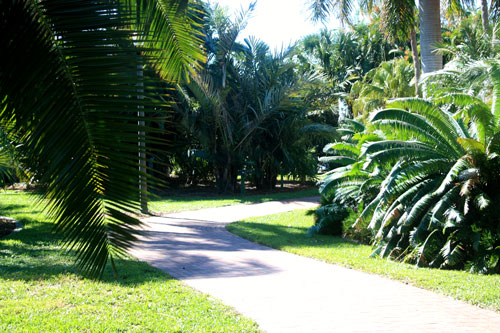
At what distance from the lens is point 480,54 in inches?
536

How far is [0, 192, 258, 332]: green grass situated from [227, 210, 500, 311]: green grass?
9.62 ft

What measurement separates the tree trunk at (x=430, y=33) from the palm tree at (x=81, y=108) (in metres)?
10.3

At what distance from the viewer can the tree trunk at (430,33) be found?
11.7m

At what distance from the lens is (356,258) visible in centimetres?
850

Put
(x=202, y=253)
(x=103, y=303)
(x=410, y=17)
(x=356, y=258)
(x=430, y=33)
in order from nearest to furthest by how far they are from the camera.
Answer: (x=103, y=303) → (x=356, y=258) → (x=202, y=253) → (x=430, y=33) → (x=410, y=17)

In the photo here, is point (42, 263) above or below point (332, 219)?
below

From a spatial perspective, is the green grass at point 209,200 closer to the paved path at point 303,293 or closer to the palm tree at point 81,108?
the paved path at point 303,293

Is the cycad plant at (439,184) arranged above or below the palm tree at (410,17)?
below

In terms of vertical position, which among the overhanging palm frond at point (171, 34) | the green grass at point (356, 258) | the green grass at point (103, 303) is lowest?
the green grass at point (103, 303)

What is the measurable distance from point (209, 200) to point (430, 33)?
1080cm

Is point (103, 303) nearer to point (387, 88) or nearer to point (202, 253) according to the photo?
point (202, 253)

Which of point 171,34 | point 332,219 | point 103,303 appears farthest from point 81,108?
point 332,219

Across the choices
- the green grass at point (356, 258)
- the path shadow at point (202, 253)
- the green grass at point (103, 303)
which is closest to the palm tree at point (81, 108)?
the green grass at point (103, 303)

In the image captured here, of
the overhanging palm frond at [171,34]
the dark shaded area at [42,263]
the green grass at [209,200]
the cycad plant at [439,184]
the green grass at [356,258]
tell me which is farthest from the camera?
the green grass at [209,200]
